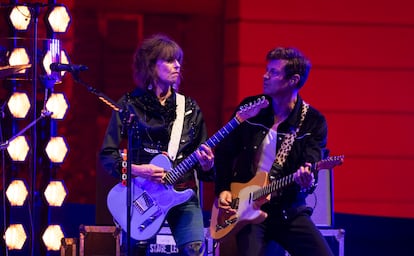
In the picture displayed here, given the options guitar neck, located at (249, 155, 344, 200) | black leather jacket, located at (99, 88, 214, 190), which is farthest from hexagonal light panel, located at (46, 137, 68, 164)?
guitar neck, located at (249, 155, 344, 200)

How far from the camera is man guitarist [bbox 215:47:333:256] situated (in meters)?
5.10

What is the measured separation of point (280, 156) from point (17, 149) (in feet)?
8.73

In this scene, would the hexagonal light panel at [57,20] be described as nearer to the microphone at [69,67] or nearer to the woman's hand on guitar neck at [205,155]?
the microphone at [69,67]

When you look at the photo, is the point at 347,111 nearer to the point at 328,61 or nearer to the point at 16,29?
the point at 328,61

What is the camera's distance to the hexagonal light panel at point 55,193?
22.7 feet

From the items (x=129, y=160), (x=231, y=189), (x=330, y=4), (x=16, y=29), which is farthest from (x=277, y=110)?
(x=330, y=4)

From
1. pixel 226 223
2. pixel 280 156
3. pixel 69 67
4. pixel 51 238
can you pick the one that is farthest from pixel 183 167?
pixel 51 238

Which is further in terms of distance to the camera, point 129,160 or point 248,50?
point 248,50

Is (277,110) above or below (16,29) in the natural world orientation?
below

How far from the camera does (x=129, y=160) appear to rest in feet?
15.7

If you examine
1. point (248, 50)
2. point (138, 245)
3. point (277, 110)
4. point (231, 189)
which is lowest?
point (138, 245)

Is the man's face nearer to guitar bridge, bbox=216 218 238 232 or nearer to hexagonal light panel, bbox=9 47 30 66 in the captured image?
guitar bridge, bbox=216 218 238 232

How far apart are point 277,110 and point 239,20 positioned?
9.35 feet

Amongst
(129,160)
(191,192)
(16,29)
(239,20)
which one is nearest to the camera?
(129,160)
